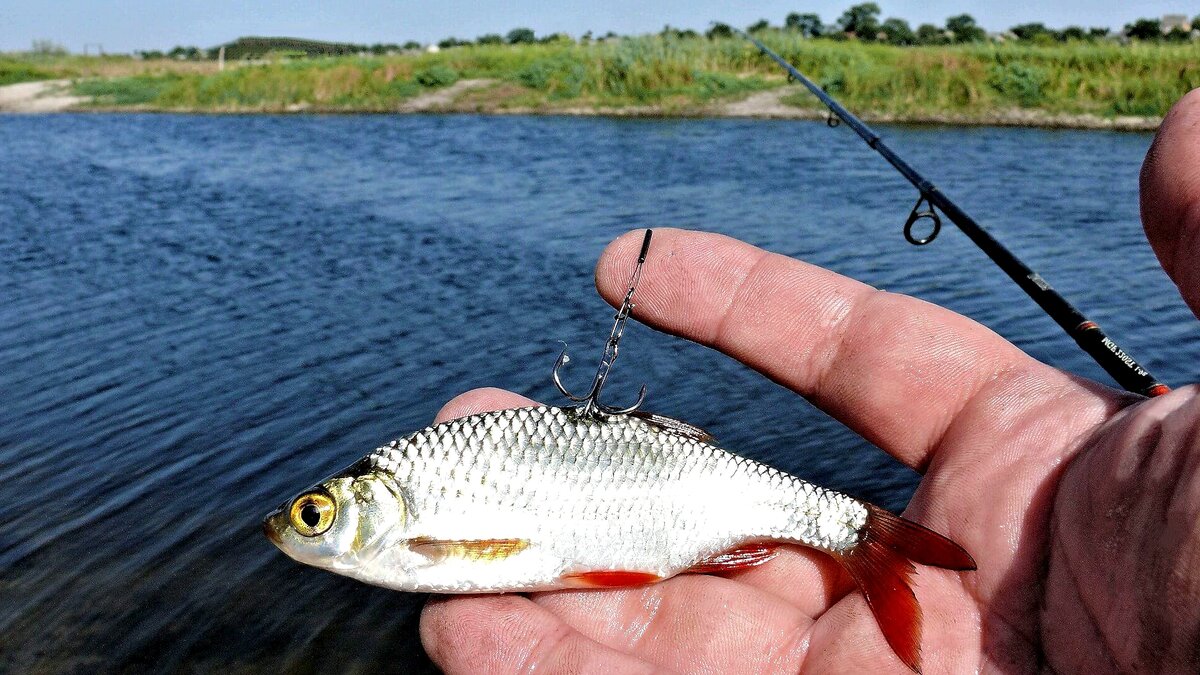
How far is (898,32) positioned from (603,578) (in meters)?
89.9

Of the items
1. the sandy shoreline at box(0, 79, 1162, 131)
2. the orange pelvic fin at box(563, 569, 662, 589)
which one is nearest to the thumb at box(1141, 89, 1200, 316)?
the orange pelvic fin at box(563, 569, 662, 589)

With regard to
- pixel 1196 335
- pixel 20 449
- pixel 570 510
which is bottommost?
pixel 20 449

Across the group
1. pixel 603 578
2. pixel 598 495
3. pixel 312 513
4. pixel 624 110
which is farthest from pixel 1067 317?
pixel 624 110

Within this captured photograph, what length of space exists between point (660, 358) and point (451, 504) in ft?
20.7

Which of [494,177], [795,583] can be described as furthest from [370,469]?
[494,177]

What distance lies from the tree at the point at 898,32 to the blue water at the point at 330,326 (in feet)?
193

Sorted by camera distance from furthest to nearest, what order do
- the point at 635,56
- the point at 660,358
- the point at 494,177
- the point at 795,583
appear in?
the point at 635,56
the point at 494,177
the point at 660,358
the point at 795,583

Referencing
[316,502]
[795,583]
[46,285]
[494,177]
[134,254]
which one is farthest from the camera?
[494,177]

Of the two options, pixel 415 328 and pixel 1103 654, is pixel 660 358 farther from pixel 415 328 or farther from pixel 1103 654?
pixel 1103 654

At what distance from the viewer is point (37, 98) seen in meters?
47.8

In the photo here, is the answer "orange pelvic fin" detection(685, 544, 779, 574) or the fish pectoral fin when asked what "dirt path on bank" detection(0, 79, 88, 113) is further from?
"orange pelvic fin" detection(685, 544, 779, 574)

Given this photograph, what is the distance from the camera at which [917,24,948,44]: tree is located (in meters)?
76.6

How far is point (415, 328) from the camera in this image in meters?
10.7

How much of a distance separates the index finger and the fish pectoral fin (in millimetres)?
1213
